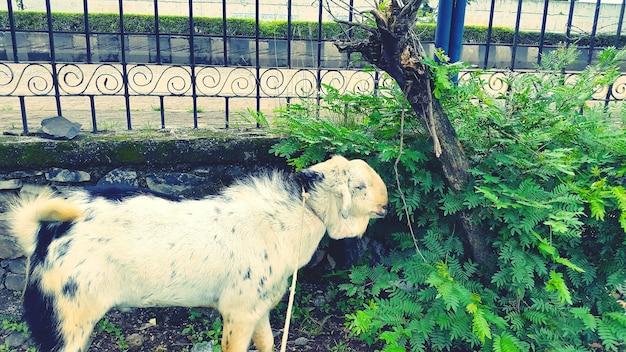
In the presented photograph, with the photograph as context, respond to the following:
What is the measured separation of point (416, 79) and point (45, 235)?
2.25m

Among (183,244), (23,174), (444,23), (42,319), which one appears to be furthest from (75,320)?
(444,23)

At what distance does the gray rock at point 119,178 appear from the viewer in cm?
392

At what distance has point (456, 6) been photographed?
3799 mm

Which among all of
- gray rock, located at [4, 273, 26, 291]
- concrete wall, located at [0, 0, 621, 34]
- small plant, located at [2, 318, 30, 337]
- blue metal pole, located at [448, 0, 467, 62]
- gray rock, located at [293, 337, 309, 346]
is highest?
concrete wall, located at [0, 0, 621, 34]

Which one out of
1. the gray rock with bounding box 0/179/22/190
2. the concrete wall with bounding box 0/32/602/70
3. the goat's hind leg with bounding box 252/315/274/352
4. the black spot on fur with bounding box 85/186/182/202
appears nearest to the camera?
the black spot on fur with bounding box 85/186/182/202

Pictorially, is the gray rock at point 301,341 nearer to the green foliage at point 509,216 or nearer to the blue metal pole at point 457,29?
the green foliage at point 509,216

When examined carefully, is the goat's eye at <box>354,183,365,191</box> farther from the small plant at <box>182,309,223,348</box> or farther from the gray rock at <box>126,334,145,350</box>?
the gray rock at <box>126,334,145,350</box>

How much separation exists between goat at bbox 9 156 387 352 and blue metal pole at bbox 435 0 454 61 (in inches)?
57.7

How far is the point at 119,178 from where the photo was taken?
3.93 meters

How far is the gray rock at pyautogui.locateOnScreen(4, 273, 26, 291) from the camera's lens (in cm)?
390

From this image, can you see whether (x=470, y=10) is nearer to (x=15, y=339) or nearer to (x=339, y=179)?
(x=339, y=179)

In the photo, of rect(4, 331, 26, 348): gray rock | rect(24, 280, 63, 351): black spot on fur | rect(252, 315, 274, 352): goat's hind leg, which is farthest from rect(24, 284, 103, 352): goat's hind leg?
rect(4, 331, 26, 348): gray rock

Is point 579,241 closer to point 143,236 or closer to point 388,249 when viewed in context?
point 388,249

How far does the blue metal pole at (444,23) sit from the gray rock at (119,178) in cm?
254
